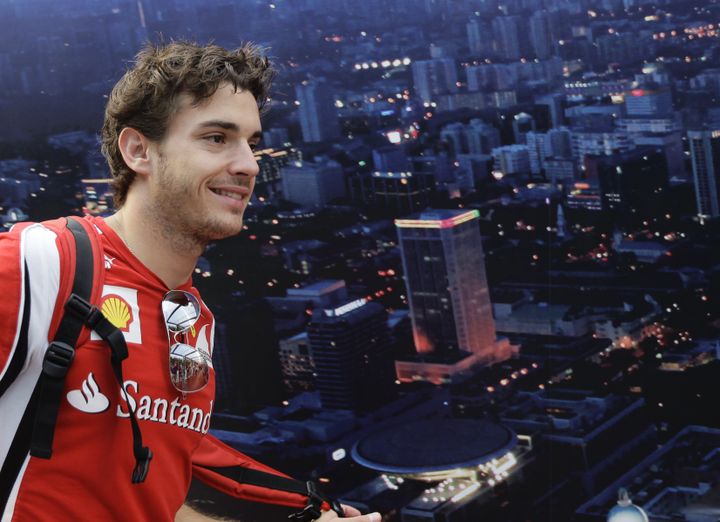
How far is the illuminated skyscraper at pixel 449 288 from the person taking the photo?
378 cm

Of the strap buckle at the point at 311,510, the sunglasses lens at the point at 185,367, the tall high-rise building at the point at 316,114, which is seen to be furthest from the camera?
the tall high-rise building at the point at 316,114

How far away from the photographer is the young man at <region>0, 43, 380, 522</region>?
83 cm

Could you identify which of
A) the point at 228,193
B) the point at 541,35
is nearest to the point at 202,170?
the point at 228,193

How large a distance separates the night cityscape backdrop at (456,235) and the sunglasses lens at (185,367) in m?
2.78

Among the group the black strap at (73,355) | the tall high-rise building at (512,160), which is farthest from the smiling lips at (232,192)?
the tall high-rise building at (512,160)

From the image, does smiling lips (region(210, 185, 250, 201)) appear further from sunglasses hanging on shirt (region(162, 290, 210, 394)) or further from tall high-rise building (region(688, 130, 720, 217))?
tall high-rise building (region(688, 130, 720, 217))

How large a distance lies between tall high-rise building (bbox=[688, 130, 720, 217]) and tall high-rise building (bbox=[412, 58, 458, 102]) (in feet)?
2.95

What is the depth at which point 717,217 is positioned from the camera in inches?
140

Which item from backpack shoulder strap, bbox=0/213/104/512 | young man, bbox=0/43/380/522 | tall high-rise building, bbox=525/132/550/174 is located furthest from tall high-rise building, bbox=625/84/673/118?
backpack shoulder strap, bbox=0/213/104/512

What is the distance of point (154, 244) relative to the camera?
951 mm

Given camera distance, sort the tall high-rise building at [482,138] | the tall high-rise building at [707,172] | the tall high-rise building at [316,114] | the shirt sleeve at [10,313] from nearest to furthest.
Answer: the shirt sleeve at [10,313] < the tall high-rise building at [707,172] < the tall high-rise building at [482,138] < the tall high-rise building at [316,114]

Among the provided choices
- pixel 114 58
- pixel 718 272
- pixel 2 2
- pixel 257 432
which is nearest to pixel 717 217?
pixel 718 272

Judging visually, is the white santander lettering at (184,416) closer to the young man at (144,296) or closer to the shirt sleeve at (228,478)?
the young man at (144,296)

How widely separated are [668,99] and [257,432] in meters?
1.83
